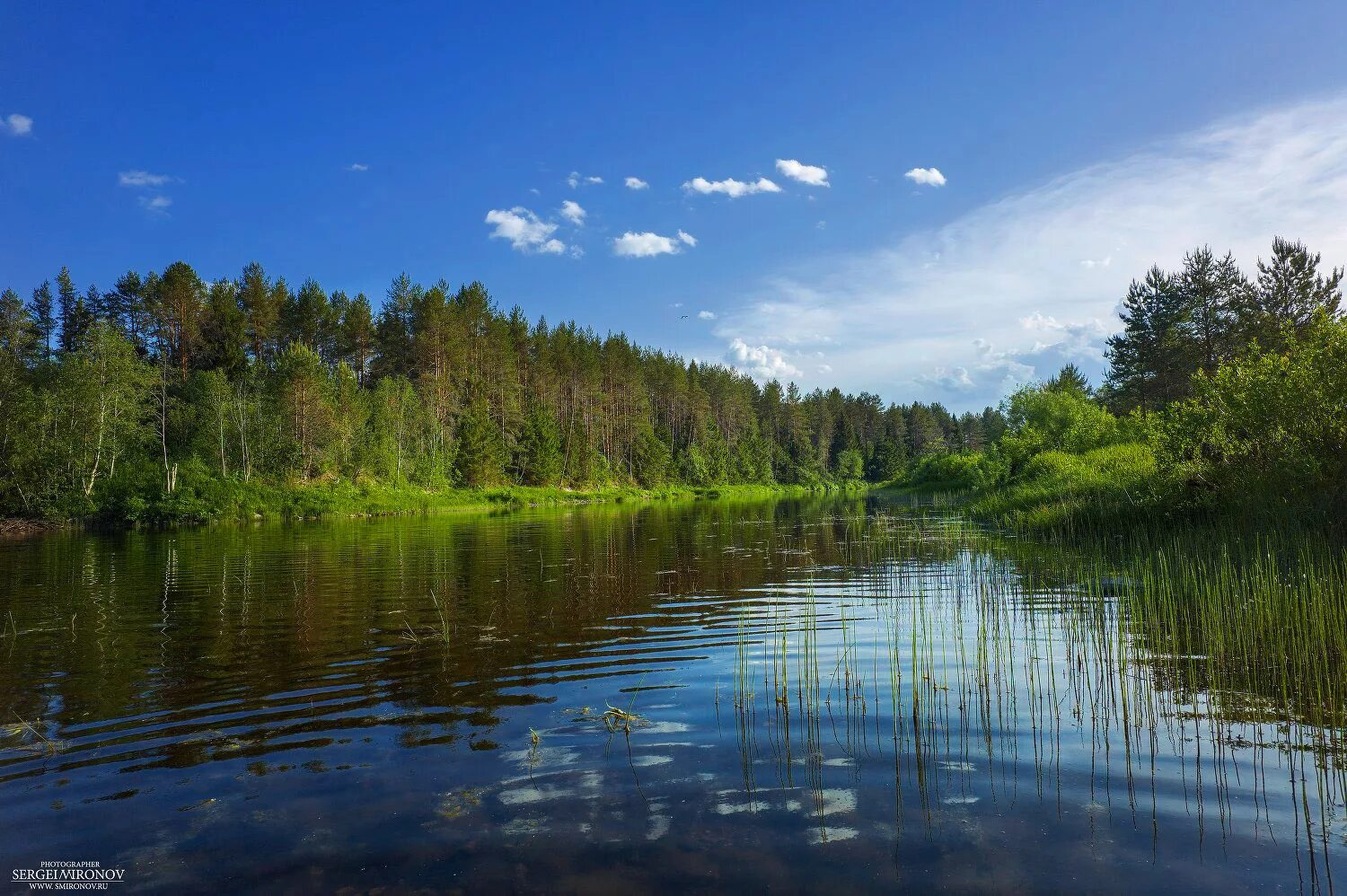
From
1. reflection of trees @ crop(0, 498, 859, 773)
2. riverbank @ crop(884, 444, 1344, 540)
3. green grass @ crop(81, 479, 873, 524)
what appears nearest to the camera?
reflection of trees @ crop(0, 498, 859, 773)

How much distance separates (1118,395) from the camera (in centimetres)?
6338

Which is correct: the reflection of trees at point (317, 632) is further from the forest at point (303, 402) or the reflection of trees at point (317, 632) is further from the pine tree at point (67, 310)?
the pine tree at point (67, 310)

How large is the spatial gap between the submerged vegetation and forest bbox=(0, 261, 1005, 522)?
44.6 metres

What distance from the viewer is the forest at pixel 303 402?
4269 centimetres

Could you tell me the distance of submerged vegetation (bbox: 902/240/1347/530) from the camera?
15.1m

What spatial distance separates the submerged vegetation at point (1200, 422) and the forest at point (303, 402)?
44584 millimetres

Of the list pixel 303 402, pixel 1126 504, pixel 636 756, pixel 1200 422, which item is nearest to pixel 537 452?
pixel 303 402

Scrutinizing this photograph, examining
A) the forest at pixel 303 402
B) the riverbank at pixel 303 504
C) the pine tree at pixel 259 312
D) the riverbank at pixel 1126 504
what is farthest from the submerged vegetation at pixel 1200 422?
the pine tree at pixel 259 312

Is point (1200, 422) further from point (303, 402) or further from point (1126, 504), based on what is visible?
point (303, 402)

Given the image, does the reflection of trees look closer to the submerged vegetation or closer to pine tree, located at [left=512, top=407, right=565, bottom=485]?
the submerged vegetation

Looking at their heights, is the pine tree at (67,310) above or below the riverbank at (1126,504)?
above

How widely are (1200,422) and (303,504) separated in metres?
49.1

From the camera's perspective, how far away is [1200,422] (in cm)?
1873

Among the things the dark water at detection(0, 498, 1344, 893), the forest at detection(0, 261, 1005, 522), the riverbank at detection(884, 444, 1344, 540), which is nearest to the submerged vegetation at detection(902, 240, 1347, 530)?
the riverbank at detection(884, 444, 1344, 540)
